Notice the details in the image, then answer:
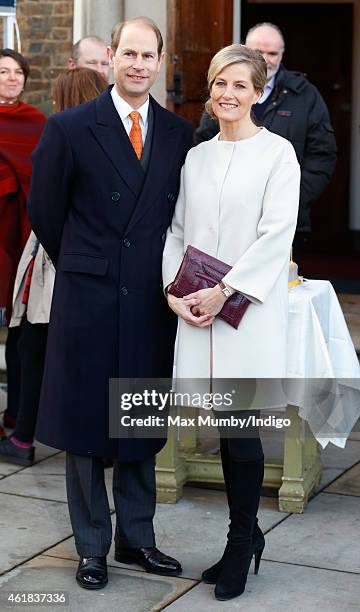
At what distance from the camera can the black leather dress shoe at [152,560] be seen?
13.5 ft

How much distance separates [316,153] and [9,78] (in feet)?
5.12

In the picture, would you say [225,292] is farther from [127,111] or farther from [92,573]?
[92,573]

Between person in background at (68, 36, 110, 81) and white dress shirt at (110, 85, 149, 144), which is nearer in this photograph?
white dress shirt at (110, 85, 149, 144)

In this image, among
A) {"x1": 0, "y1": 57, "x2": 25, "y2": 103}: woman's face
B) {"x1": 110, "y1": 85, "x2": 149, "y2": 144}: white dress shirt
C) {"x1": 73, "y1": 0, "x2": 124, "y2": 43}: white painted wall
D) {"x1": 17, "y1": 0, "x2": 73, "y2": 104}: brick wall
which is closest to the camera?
{"x1": 110, "y1": 85, "x2": 149, "y2": 144}: white dress shirt

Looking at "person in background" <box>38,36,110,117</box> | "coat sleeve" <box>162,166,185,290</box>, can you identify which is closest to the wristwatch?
"coat sleeve" <box>162,166,185,290</box>

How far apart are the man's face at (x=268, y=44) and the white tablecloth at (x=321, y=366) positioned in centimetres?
148

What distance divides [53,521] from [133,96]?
5.83ft

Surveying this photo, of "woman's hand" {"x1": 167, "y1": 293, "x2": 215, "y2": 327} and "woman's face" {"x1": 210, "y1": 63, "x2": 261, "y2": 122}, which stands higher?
"woman's face" {"x1": 210, "y1": 63, "x2": 261, "y2": 122}

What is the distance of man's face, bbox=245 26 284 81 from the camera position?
5.83 meters

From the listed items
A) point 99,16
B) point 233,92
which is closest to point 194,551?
point 233,92

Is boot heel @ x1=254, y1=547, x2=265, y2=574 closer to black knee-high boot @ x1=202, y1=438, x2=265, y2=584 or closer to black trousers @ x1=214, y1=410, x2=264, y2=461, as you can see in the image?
black knee-high boot @ x1=202, y1=438, x2=265, y2=584

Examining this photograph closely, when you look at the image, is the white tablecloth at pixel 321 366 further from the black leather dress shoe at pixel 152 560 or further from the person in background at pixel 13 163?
the person in background at pixel 13 163

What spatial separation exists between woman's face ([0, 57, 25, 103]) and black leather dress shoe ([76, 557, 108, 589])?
2595 mm

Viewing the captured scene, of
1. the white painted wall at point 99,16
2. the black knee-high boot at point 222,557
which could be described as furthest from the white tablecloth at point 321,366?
the white painted wall at point 99,16
